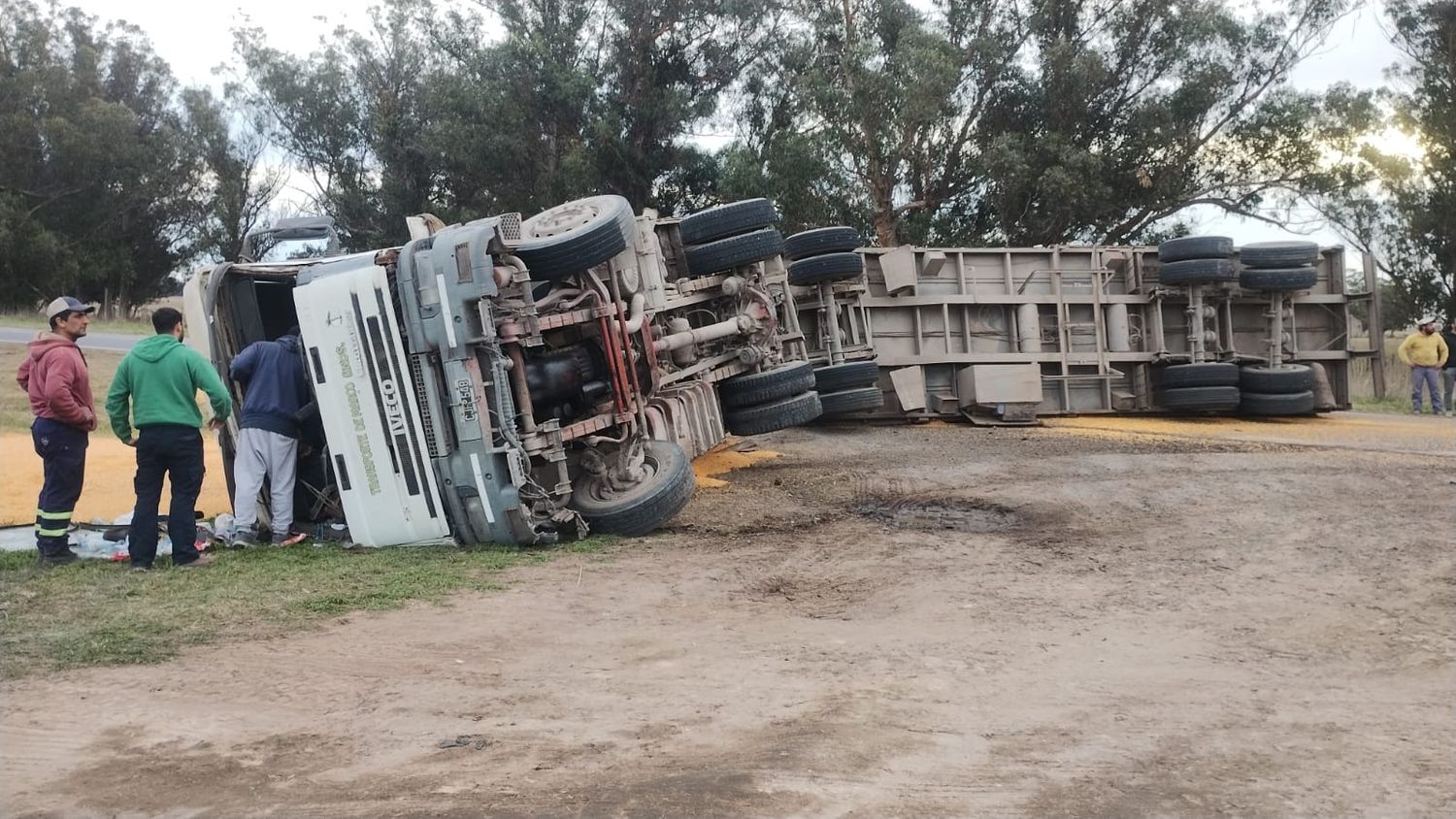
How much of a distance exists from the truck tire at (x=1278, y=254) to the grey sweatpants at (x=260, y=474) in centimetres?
1088

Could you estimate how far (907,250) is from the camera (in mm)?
13070

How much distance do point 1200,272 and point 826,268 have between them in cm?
458

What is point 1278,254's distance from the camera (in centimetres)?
1334

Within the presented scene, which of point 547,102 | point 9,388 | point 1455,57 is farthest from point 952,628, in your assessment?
point 1455,57

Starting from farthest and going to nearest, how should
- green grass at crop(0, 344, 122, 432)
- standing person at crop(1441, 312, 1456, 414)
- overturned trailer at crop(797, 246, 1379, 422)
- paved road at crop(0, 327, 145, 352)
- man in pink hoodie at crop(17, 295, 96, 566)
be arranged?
paved road at crop(0, 327, 145, 352)
standing person at crop(1441, 312, 1456, 414)
overturned trailer at crop(797, 246, 1379, 422)
green grass at crop(0, 344, 122, 432)
man in pink hoodie at crop(17, 295, 96, 566)

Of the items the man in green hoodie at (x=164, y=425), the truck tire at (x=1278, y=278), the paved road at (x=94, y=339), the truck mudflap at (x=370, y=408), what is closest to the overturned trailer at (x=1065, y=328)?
the truck tire at (x=1278, y=278)

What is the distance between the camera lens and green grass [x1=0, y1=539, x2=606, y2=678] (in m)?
4.80

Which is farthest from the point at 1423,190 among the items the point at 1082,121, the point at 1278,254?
the point at 1278,254

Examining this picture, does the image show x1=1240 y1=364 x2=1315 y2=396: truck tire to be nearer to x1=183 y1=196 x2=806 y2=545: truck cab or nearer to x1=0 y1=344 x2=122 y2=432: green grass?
x1=183 y1=196 x2=806 y2=545: truck cab

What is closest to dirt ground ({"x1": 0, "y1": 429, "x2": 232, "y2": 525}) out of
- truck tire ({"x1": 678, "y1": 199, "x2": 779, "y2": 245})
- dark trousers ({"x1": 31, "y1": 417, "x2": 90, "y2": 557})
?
dark trousers ({"x1": 31, "y1": 417, "x2": 90, "y2": 557})

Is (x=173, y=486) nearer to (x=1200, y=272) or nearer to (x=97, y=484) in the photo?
(x=97, y=484)

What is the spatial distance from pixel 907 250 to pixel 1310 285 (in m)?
4.72

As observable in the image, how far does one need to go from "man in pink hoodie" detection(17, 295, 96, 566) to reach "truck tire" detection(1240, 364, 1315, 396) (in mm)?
11757

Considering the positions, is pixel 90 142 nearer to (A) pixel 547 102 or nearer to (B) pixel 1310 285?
(A) pixel 547 102
